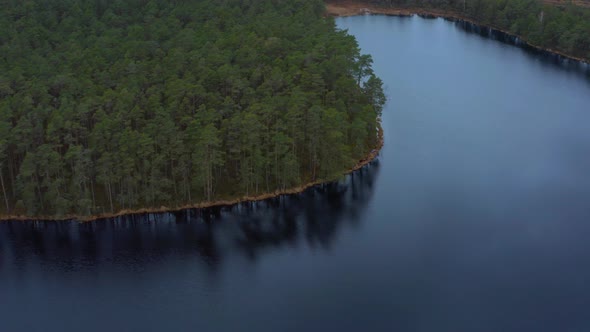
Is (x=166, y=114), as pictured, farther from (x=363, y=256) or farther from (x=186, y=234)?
(x=363, y=256)

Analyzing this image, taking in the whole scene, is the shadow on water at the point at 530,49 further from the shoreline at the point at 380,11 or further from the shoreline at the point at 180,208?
the shoreline at the point at 180,208

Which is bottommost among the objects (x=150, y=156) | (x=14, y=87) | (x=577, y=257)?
(x=577, y=257)

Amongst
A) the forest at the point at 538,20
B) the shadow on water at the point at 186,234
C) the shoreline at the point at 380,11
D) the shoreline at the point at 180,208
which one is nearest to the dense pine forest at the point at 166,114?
the shoreline at the point at 180,208

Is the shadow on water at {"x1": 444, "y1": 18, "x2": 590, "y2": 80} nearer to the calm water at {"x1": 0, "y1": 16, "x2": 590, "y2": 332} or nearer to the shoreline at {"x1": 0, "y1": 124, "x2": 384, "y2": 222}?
the calm water at {"x1": 0, "y1": 16, "x2": 590, "y2": 332}

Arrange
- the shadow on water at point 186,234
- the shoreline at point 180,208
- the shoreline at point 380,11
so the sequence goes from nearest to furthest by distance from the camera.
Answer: the shadow on water at point 186,234 → the shoreline at point 180,208 → the shoreline at point 380,11

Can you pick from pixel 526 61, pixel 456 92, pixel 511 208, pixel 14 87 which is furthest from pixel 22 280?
pixel 526 61

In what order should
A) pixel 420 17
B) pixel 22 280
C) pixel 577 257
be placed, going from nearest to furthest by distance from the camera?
1. pixel 22 280
2. pixel 577 257
3. pixel 420 17

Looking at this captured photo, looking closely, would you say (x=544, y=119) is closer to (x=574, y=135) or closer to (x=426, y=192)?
(x=574, y=135)

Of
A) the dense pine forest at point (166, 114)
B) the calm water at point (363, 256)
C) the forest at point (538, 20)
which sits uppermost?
the forest at point (538, 20)
